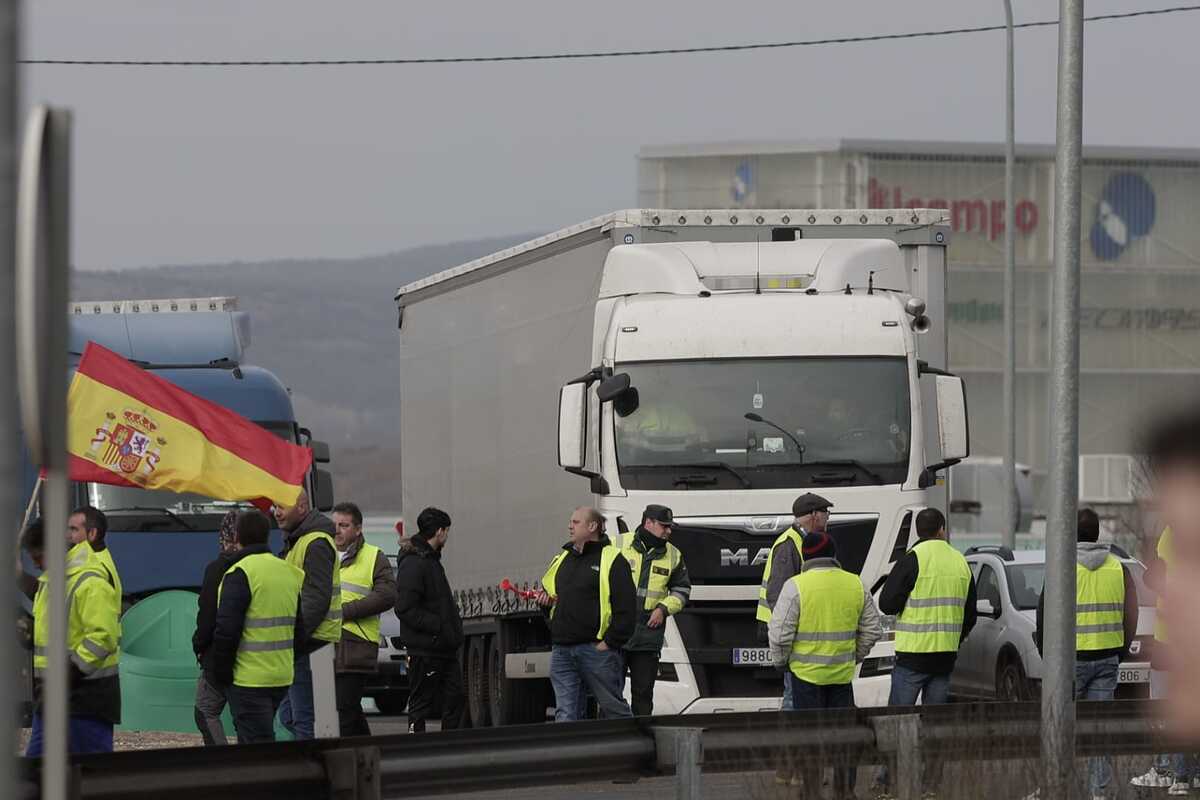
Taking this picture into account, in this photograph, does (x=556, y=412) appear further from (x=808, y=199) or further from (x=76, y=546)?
(x=808, y=199)

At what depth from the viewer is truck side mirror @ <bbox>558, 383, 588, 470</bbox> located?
14578 millimetres

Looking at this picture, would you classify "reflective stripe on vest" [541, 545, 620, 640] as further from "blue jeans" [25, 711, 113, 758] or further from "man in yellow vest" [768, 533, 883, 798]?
"blue jeans" [25, 711, 113, 758]

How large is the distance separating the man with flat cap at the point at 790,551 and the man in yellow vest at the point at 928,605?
0.58 meters

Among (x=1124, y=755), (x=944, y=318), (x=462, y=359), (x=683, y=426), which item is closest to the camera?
(x=1124, y=755)

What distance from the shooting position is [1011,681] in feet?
61.0

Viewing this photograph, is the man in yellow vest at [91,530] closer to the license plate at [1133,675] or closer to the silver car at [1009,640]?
the silver car at [1009,640]

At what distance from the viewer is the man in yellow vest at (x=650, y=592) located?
45.8 feet

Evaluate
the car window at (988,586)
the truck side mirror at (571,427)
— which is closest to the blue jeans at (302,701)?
the truck side mirror at (571,427)

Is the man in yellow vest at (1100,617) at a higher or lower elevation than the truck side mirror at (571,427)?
lower

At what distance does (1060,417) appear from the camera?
40.8 feet

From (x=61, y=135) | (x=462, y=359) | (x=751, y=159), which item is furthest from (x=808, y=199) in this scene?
(x=61, y=135)

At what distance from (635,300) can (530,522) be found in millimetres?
2568

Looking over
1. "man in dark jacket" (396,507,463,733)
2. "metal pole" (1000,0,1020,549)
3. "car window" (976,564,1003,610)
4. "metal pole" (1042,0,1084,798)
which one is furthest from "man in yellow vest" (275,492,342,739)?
"metal pole" (1000,0,1020,549)

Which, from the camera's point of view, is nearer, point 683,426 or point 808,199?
point 683,426
